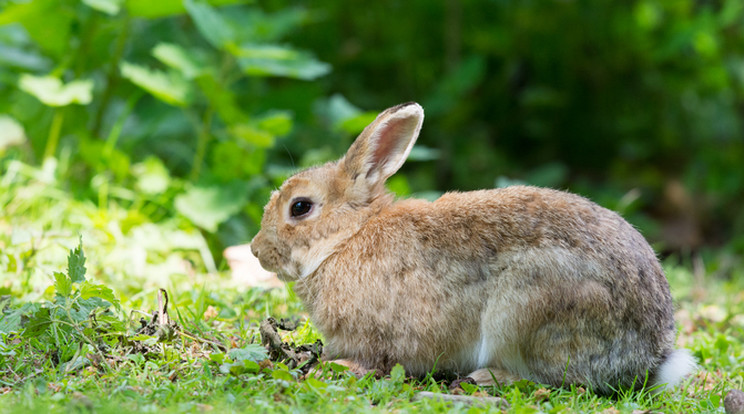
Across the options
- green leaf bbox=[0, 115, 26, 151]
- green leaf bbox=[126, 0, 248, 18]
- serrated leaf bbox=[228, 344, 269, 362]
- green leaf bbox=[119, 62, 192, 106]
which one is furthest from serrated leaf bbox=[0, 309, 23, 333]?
green leaf bbox=[0, 115, 26, 151]

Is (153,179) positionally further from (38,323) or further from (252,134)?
(38,323)

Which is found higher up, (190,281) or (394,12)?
(394,12)

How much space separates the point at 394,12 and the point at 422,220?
18.1 ft

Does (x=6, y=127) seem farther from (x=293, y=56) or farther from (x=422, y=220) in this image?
(x=422, y=220)

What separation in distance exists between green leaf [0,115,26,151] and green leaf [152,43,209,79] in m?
2.03

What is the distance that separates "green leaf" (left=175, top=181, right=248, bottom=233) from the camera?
579 cm

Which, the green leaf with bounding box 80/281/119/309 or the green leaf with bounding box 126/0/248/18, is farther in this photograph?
the green leaf with bounding box 126/0/248/18

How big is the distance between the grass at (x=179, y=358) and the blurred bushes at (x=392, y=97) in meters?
1.39

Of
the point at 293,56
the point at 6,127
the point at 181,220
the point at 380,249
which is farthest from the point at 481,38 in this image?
the point at 380,249

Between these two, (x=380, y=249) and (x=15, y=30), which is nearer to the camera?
(x=380, y=249)

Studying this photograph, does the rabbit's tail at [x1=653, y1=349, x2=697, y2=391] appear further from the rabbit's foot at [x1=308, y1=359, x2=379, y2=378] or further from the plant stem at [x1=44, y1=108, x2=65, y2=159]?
the plant stem at [x1=44, y1=108, x2=65, y2=159]

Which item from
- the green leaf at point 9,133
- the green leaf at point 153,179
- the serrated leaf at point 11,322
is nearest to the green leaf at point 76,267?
the serrated leaf at point 11,322

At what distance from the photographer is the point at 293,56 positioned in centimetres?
594

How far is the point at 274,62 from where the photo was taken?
20.4ft
